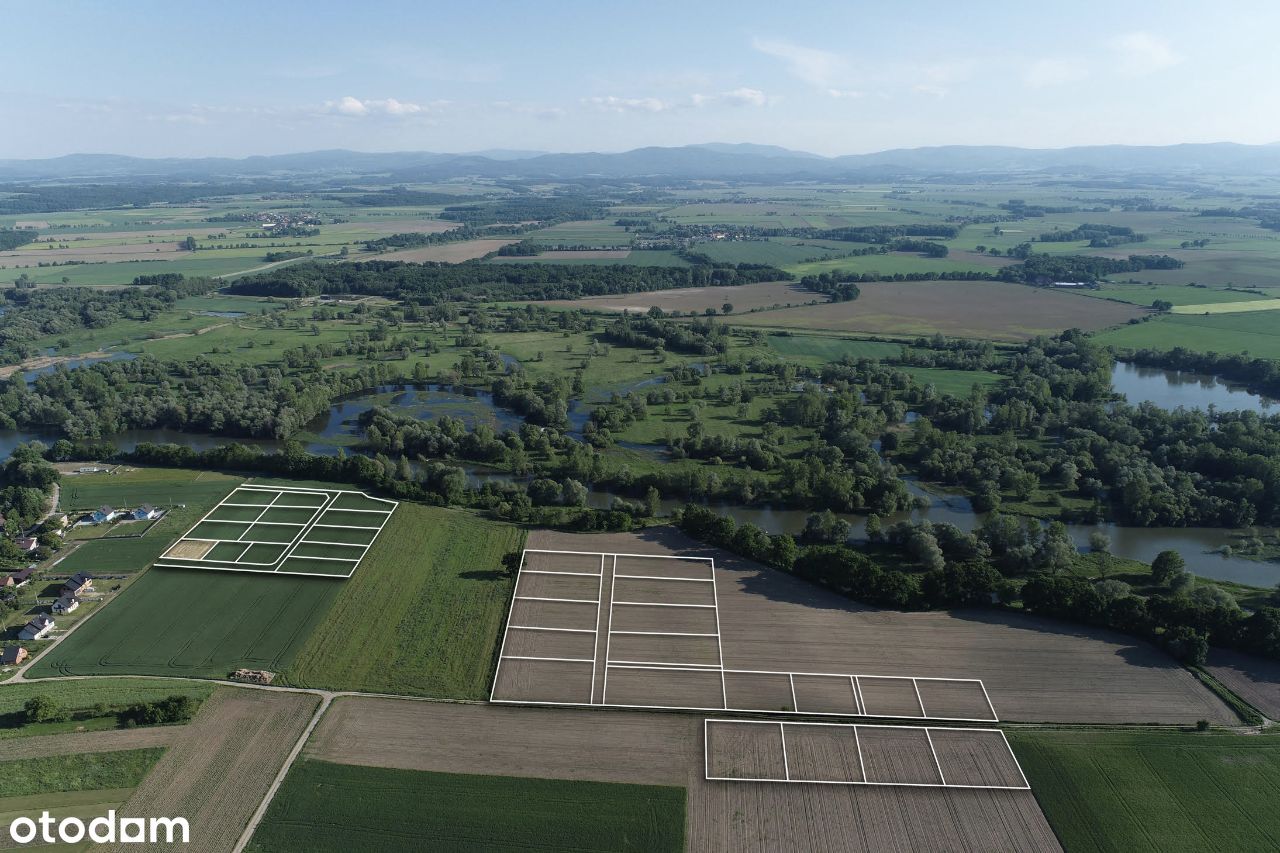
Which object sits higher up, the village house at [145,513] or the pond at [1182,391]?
the pond at [1182,391]

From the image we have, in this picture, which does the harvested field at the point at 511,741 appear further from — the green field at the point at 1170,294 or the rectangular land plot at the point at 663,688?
the green field at the point at 1170,294

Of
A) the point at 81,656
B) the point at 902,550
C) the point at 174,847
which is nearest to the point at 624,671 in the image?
the point at 174,847

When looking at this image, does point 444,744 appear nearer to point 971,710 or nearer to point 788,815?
point 788,815

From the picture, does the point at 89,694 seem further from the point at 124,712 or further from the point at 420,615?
the point at 420,615

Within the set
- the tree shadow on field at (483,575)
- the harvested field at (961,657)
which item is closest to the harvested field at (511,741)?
the harvested field at (961,657)

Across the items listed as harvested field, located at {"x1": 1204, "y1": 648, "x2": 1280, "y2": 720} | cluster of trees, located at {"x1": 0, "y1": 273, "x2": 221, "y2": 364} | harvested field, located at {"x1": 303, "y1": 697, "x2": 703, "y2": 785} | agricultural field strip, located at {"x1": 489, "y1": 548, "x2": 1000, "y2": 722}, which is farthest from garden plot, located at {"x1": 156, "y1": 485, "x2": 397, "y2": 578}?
cluster of trees, located at {"x1": 0, "y1": 273, "x2": 221, "y2": 364}
